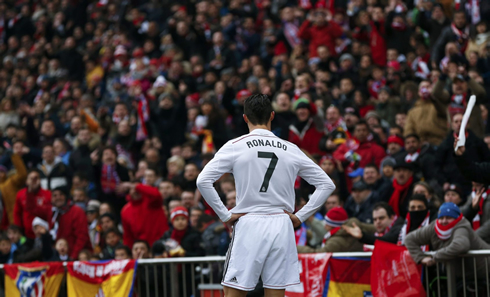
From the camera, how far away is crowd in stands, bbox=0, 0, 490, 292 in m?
10.6

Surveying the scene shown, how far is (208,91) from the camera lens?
1753 cm

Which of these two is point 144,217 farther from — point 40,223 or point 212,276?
point 212,276

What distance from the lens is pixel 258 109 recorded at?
20.8 ft

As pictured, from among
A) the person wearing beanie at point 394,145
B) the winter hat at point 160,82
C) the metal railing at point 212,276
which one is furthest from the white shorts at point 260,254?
the winter hat at point 160,82

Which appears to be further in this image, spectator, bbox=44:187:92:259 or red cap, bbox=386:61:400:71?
red cap, bbox=386:61:400:71

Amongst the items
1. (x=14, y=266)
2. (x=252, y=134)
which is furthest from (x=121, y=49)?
(x=252, y=134)

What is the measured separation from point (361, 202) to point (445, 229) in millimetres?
3060

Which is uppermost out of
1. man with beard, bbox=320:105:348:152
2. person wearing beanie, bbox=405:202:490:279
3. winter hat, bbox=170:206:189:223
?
man with beard, bbox=320:105:348:152

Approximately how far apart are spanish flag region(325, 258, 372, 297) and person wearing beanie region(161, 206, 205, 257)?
A: 2145 millimetres

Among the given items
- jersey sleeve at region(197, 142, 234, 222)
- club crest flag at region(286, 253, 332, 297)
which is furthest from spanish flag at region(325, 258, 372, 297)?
jersey sleeve at region(197, 142, 234, 222)

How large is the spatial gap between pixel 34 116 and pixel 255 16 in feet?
20.4

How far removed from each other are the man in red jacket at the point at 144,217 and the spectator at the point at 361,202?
9.10ft

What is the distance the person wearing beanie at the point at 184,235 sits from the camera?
415 inches

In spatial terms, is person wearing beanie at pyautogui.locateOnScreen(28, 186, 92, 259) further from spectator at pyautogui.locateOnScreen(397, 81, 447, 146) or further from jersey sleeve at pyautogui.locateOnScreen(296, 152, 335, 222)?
jersey sleeve at pyautogui.locateOnScreen(296, 152, 335, 222)
